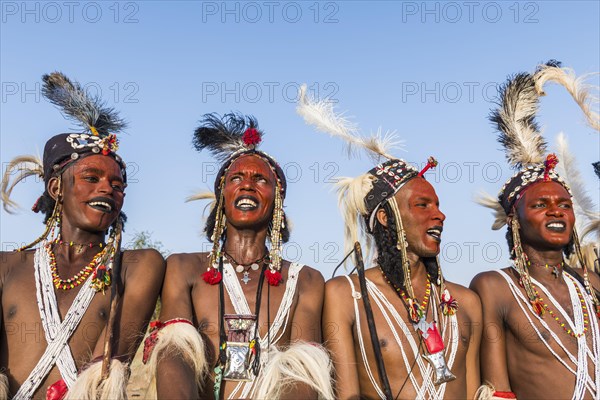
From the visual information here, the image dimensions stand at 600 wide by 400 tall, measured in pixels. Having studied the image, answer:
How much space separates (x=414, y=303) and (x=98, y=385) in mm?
2363

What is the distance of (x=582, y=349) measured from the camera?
5504 millimetres

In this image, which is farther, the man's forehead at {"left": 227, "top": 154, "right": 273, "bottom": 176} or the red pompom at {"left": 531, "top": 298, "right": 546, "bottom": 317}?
the red pompom at {"left": 531, "top": 298, "right": 546, "bottom": 317}

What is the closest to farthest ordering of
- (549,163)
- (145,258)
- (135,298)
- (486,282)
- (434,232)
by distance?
(135,298) → (145,258) → (434,232) → (486,282) → (549,163)

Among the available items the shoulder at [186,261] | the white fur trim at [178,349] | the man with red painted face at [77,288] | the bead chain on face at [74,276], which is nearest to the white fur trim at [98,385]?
the man with red painted face at [77,288]

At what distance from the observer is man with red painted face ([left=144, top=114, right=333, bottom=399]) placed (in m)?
4.38

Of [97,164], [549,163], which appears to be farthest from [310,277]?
[549,163]

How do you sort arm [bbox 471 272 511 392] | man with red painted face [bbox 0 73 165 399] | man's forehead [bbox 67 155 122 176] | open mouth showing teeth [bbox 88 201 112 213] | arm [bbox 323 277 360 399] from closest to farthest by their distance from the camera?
man with red painted face [bbox 0 73 165 399] < arm [bbox 323 277 360 399] < open mouth showing teeth [bbox 88 201 112 213] < man's forehead [bbox 67 155 122 176] < arm [bbox 471 272 511 392]

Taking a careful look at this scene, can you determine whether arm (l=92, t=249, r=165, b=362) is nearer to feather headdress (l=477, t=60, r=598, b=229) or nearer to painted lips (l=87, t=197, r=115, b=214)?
painted lips (l=87, t=197, r=115, b=214)

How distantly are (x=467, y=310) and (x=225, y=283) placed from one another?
76.0 inches

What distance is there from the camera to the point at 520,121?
21.4 ft

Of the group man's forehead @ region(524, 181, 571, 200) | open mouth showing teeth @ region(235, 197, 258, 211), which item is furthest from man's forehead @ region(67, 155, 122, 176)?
man's forehead @ region(524, 181, 571, 200)

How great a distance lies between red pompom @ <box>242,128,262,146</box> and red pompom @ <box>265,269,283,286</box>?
1144 millimetres

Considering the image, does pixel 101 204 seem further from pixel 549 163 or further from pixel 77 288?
pixel 549 163

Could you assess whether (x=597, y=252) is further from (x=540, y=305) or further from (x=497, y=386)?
(x=497, y=386)
